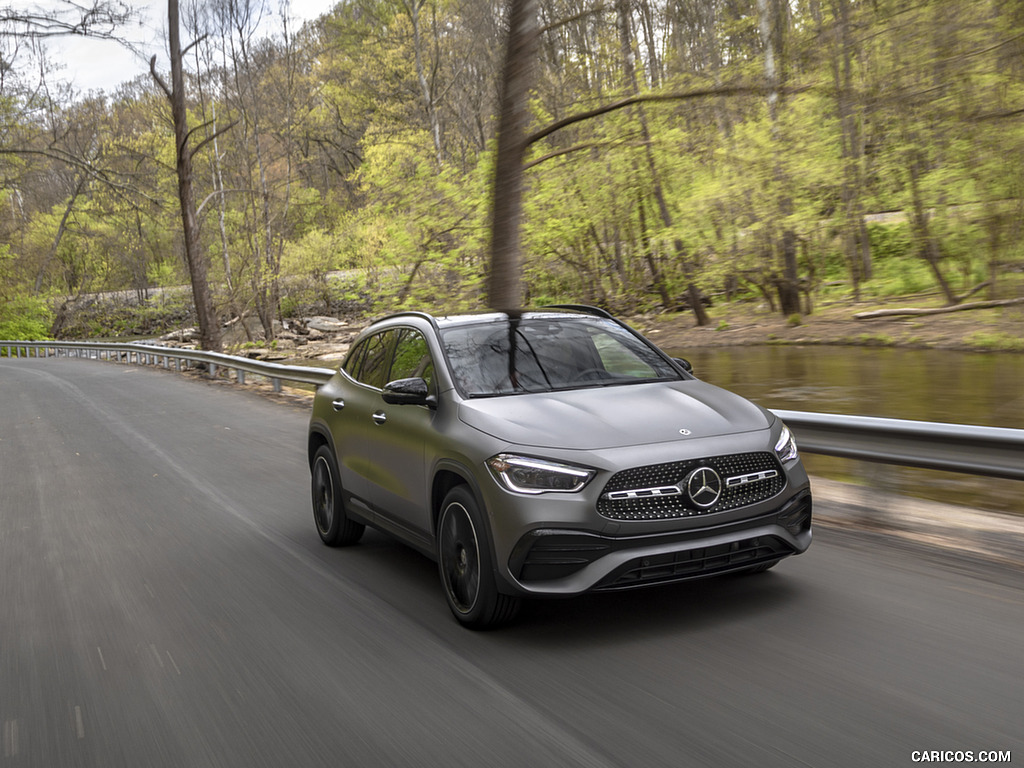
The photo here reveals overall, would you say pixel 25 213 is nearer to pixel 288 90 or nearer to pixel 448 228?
pixel 288 90

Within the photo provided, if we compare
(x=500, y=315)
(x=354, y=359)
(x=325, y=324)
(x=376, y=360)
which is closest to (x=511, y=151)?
(x=354, y=359)

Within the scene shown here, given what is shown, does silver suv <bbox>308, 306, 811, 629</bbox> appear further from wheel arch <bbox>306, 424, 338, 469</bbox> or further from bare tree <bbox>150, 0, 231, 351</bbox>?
bare tree <bbox>150, 0, 231, 351</bbox>

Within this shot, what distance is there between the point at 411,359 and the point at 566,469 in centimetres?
194

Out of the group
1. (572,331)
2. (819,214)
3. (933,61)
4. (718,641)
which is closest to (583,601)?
(718,641)

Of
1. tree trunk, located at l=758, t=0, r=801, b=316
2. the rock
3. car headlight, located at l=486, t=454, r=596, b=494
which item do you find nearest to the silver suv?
car headlight, located at l=486, t=454, r=596, b=494

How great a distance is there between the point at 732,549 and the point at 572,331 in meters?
2.03

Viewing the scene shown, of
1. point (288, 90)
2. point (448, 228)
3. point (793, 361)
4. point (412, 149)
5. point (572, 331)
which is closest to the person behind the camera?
point (572, 331)

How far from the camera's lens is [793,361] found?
2294 cm

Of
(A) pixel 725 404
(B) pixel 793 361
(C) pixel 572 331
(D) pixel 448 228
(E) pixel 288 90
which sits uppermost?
(E) pixel 288 90

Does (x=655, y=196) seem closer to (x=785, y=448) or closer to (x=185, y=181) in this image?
(x=185, y=181)

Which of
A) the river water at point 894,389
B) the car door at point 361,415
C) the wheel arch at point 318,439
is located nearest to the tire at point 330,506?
the wheel arch at point 318,439

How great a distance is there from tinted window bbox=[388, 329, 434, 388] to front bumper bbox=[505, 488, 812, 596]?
1507 mm

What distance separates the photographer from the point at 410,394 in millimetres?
5598

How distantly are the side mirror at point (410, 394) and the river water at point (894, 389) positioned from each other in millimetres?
3495
